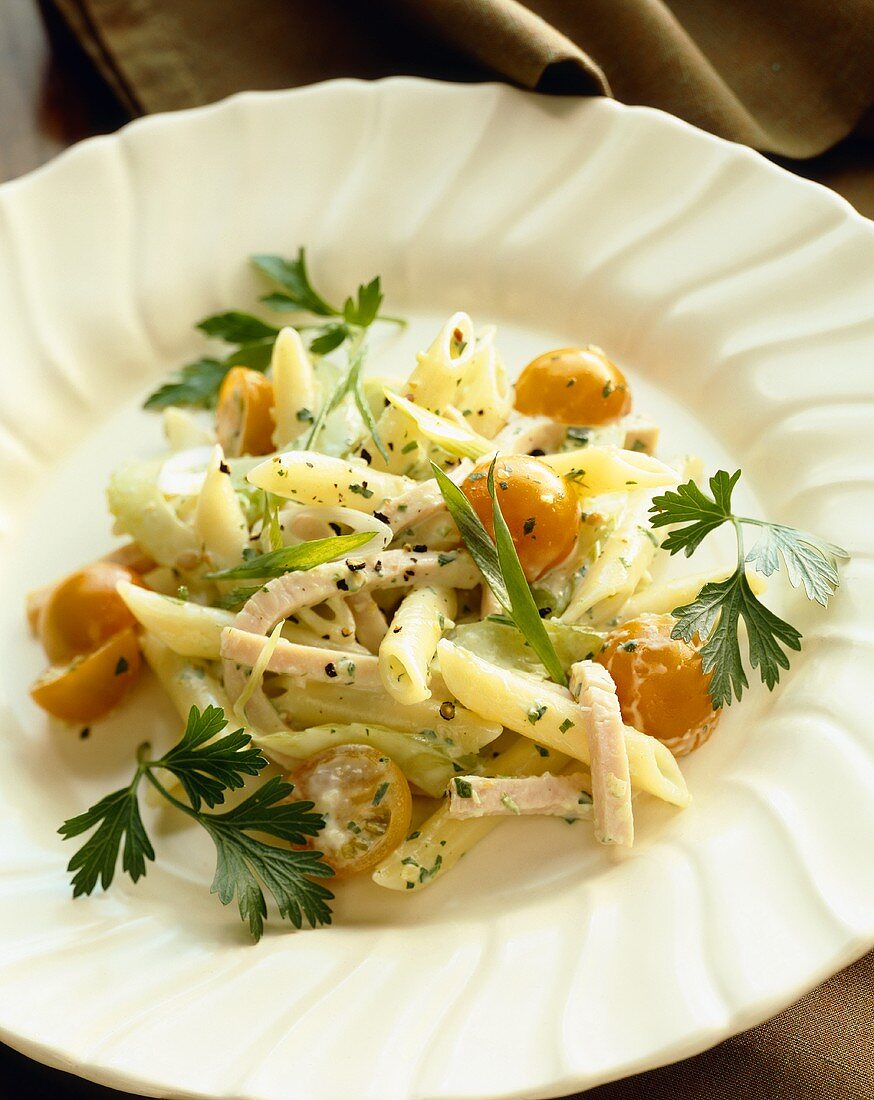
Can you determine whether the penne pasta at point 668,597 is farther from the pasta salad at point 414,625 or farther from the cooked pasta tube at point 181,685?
the cooked pasta tube at point 181,685

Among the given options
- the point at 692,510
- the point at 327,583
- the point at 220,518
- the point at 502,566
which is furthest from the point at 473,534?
the point at 220,518

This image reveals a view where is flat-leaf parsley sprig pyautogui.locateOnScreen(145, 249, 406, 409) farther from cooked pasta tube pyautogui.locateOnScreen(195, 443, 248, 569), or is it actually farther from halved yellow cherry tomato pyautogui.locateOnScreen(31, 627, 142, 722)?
halved yellow cherry tomato pyautogui.locateOnScreen(31, 627, 142, 722)

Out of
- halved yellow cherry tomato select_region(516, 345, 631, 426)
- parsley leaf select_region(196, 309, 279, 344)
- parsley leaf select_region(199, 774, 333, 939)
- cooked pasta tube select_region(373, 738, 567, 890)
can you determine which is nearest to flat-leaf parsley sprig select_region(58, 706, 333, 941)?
parsley leaf select_region(199, 774, 333, 939)

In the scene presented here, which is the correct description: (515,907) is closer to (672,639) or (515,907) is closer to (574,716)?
(574,716)

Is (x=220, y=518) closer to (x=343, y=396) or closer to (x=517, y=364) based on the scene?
(x=343, y=396)

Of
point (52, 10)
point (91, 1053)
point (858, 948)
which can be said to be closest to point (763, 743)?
point (858, 948)


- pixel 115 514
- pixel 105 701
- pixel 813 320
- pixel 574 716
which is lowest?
pixel 105 701
